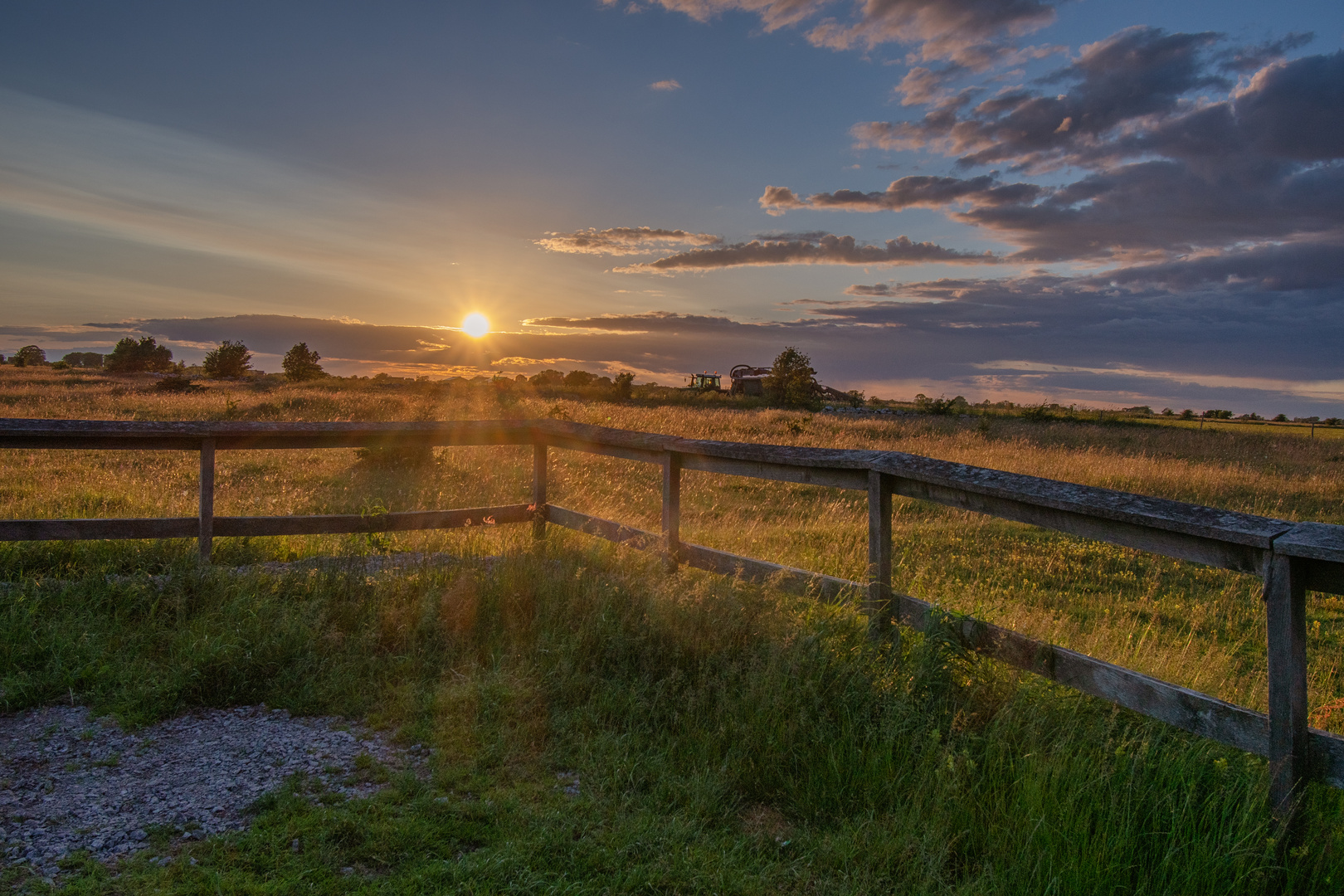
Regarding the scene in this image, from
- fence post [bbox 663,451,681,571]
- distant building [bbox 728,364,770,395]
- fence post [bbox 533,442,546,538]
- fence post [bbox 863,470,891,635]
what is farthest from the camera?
distant building [bbox 728,364,770,395]

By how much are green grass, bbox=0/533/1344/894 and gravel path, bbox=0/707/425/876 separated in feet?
0.45

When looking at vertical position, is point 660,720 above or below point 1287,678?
below

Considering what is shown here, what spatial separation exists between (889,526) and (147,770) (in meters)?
3.83

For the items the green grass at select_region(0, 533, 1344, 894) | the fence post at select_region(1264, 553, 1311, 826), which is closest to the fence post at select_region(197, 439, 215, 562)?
the green grass at select_region(0, 533, 1344, 894)

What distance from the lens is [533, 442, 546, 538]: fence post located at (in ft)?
23.7

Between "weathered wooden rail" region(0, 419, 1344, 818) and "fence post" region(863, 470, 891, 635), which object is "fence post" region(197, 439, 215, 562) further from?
"fence post" region(863, 470, 891, 635)

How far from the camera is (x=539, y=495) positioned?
7.31m

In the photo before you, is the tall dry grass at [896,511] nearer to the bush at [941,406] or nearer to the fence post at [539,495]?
the fence post at [539,495]

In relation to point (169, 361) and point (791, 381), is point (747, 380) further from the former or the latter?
point (169, 361)

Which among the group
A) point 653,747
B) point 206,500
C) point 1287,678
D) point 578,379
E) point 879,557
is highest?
point 578,379

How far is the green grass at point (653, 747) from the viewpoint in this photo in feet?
9.11

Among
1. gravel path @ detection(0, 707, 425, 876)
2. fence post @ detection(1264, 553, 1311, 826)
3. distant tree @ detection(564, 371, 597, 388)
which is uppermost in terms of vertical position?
distant tree @ detection(564, 371, 597, 388)

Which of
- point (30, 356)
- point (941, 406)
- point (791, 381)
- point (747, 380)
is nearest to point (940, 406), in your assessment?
point (941, 406)

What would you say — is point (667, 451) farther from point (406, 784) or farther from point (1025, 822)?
point (1025, 822)
